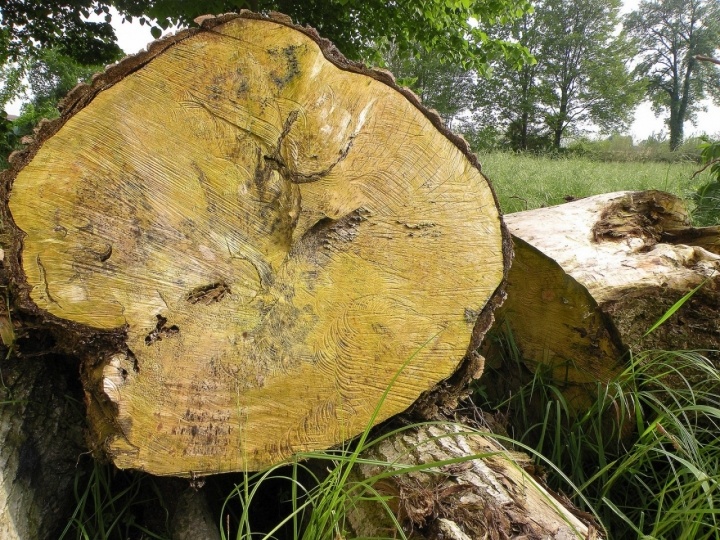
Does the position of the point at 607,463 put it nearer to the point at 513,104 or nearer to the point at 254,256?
the point at 254,256

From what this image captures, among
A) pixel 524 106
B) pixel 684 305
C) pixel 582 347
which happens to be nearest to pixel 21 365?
pixel 582 347

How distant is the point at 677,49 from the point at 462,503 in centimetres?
4252

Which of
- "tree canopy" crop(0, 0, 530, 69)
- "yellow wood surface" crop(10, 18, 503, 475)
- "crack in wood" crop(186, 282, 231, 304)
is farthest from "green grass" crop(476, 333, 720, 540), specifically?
"tree canopy" crop(0, 0, 530, 69)

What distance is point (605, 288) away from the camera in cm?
162

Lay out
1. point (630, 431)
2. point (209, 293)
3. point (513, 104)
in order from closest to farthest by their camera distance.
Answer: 1. point (209, 293)
2. point (630, 431)
3. point (513, 104)

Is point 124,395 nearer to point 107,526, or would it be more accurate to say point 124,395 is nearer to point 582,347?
point 107,526

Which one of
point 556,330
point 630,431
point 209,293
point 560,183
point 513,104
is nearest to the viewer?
point 209,293

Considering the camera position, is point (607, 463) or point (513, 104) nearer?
point (607, 463)

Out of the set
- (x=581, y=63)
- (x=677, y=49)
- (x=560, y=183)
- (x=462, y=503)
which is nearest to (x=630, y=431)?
(x=462, y=503)

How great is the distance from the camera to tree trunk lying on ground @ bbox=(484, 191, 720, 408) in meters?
1.60

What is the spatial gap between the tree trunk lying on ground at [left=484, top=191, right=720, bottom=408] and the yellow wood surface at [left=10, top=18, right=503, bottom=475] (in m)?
0.50

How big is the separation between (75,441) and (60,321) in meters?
0.54

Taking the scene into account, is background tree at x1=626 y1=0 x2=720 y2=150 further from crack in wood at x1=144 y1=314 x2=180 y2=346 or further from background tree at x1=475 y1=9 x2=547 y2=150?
crack in wood at x1=144 y1=314 x2=180 y2=346

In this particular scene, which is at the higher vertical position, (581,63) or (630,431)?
(581,63)
